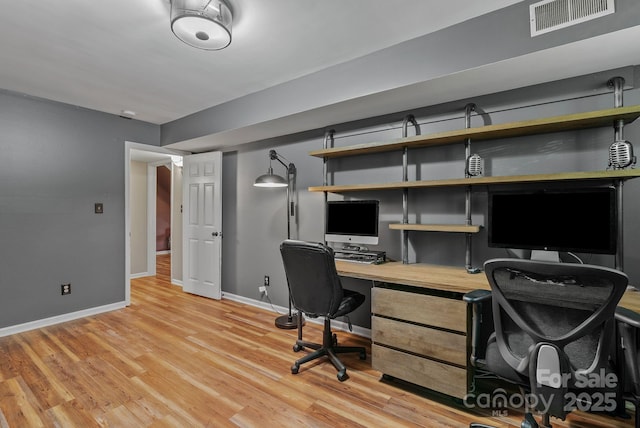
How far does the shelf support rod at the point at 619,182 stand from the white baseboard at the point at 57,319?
4.88 metres

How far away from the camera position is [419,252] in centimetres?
274

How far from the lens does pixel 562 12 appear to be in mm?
1689

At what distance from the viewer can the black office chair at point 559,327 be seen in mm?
1215

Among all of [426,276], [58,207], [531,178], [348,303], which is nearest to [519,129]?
[531,178]

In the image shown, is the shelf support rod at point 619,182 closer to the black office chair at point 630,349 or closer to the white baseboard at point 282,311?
the black office chair at point 630,349

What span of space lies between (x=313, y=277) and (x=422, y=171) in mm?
1374

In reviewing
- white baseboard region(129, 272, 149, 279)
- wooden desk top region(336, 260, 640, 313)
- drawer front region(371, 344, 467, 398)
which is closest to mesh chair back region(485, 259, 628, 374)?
wooden desk top region(336, 260, 640, 313)

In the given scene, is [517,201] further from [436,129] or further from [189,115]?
[189,115]

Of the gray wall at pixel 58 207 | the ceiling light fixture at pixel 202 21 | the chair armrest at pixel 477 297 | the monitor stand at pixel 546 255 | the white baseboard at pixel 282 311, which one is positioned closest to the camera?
the chair armrest at pixel 477 297

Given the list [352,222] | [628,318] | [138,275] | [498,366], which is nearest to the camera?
[628,318]

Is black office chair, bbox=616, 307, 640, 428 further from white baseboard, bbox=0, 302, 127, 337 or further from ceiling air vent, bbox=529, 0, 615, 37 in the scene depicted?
white baseboard, bbox=0, 302, 127, 337

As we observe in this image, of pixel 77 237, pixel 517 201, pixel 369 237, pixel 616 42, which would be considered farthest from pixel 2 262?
pixel 616 42

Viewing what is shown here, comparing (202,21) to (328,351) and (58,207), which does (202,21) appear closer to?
(328,351)

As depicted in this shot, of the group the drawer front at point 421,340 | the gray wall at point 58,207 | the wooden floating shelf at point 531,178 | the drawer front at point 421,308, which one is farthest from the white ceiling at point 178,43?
the drawer front at point 421,340
